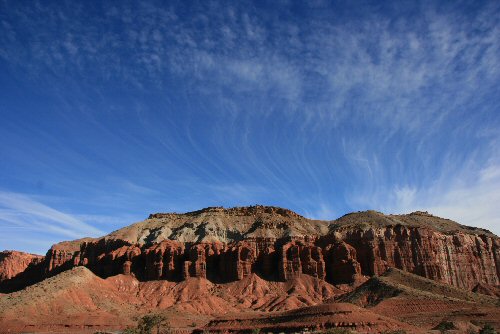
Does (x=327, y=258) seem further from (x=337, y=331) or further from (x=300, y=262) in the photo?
(x=337, y=331)

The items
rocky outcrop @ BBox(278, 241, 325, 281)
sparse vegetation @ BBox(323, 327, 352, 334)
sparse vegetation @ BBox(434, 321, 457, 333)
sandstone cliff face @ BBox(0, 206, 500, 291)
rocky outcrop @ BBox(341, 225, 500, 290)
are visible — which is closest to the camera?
sparse vegetation @ BBox(323, 327, 352, 334)

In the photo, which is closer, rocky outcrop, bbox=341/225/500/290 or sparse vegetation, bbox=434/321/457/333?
sparse vegetation, bbox=434/321/457/333

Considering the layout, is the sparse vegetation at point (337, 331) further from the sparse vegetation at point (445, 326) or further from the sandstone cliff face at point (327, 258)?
the sandstone cliff face at point (327, 258)

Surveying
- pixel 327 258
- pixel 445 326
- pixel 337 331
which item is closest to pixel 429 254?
pixel 327 258

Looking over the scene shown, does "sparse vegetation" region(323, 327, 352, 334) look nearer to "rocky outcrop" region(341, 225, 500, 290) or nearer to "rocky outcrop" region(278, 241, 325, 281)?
"rocky outcrop" region(278, 241, 325, 281)

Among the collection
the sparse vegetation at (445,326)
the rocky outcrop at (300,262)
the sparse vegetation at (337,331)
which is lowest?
the sparse vegetation at (337,331)

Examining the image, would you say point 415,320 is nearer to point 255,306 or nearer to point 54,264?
point 255,306

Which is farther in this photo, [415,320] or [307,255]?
[307,255]

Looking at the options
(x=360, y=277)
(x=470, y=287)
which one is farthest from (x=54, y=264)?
(x=470, y=287)

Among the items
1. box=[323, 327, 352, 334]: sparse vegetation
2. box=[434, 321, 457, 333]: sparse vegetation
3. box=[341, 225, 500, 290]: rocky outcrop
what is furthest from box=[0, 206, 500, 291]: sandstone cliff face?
box=[323, 327, 352, 334]: sparse vegetation

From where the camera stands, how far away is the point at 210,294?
15112 cm

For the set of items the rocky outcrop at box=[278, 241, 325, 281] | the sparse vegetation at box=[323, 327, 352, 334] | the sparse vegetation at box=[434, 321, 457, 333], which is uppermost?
the rocky outcrop at box=[278, 241, 325, 281]

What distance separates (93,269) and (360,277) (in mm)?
89002

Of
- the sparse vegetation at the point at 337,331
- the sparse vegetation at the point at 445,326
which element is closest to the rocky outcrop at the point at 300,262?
the sparse vegetation at the point at 445,326
